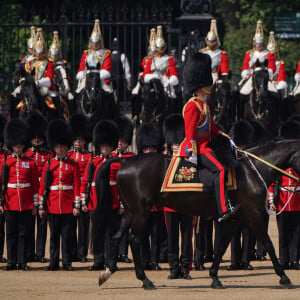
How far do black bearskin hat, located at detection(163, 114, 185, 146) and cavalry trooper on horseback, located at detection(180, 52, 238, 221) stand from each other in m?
2.08

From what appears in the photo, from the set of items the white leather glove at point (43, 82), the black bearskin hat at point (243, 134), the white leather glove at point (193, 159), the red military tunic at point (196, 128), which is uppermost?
the red military tunic at point (196, 128)

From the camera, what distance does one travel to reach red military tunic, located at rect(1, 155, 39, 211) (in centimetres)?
1211

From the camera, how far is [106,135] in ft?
41.7

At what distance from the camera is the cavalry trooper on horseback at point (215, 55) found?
65.2 feet

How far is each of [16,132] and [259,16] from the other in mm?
19370

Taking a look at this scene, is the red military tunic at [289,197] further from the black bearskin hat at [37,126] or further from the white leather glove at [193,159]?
the black bearskin hat at [37,126]

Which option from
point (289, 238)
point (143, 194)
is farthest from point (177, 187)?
point (289, 238)

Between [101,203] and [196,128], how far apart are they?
3.75 feet

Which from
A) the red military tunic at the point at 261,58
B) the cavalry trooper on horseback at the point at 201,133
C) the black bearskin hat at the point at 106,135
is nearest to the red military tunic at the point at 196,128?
the cavalry trooper on horseback at the point at 201,133

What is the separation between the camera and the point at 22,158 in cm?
1224

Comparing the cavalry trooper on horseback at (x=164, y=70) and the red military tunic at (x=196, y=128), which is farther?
the cavalry trooper on horseback at (x=164, y=70)

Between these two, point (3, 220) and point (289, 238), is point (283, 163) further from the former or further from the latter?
point (3, 220)

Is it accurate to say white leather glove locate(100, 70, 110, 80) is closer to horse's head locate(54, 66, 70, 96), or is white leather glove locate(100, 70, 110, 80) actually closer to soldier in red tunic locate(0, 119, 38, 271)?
horse's head locate(54, 66, 70, 96)

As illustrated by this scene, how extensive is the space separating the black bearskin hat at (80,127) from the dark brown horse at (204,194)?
2921mm
